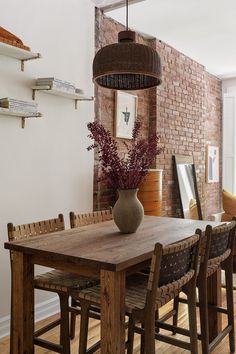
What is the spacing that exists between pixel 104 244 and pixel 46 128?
154 centimetres

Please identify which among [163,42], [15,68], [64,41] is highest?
[163,42]

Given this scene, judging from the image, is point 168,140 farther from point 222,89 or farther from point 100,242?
point 100,242

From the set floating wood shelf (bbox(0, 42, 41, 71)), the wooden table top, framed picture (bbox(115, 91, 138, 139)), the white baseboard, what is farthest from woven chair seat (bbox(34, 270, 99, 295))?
framed picture (bbox(115, 91, 138, 139))

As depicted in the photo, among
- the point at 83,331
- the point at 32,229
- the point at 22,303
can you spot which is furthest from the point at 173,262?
the point at 32,229

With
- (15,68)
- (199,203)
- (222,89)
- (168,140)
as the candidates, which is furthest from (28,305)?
(222,89)

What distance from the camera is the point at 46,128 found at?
3.23 metres

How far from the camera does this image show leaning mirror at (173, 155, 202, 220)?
5.18 m

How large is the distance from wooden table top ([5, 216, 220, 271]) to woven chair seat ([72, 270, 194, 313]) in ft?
0.64

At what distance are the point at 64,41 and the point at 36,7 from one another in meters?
0.40

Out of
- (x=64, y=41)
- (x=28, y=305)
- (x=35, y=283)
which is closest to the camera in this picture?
(x=28, y=305)

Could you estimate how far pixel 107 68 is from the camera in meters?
2.03

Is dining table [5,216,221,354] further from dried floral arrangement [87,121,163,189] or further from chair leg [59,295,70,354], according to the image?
dried floral arrangement [87,121,163,189]

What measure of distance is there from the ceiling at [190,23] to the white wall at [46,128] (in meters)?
0.62

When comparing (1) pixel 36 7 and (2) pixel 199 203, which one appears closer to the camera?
(1) pixel 36 7
